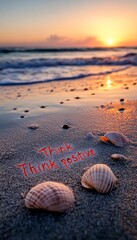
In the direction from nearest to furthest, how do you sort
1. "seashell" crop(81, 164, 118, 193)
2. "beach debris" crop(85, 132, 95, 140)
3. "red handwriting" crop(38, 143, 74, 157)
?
1. "seashell" crop(81, 164, 118, 193)
2. "red handwriting" crop(38, 143, 74, 157)
3. "beach debris" crop(85, 132, 95, 140)

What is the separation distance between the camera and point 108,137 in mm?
3498

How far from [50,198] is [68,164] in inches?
39.3

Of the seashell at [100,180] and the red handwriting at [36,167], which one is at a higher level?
the seashell at [100,180]

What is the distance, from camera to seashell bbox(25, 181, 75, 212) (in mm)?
2027

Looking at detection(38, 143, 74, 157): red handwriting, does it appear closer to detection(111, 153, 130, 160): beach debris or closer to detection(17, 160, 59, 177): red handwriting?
detection(17, 160, 59, 177): red handwriting

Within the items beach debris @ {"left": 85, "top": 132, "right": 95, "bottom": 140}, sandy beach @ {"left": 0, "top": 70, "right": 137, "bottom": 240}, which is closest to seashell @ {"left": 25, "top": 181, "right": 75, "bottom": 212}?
sandy beach @ {"left": 0, "top": 70, "right": 137, "bottom": 240}

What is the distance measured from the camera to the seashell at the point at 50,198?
2027 millimetres

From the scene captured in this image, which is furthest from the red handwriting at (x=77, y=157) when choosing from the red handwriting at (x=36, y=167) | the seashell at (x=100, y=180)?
the seashell at (x=100, y=180)

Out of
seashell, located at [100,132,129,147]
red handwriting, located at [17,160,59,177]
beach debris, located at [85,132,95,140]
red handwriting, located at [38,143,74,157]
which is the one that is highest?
seashell, located at [100,132,129,147]

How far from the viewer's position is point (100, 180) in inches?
90.5

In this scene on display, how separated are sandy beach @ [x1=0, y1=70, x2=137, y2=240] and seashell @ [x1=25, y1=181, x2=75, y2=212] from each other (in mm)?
63

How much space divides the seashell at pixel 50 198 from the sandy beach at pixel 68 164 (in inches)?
2.5

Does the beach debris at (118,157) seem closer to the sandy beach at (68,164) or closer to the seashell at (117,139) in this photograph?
the sandy beach at (68,164)

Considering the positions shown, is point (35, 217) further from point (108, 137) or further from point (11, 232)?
point (108, 137)
